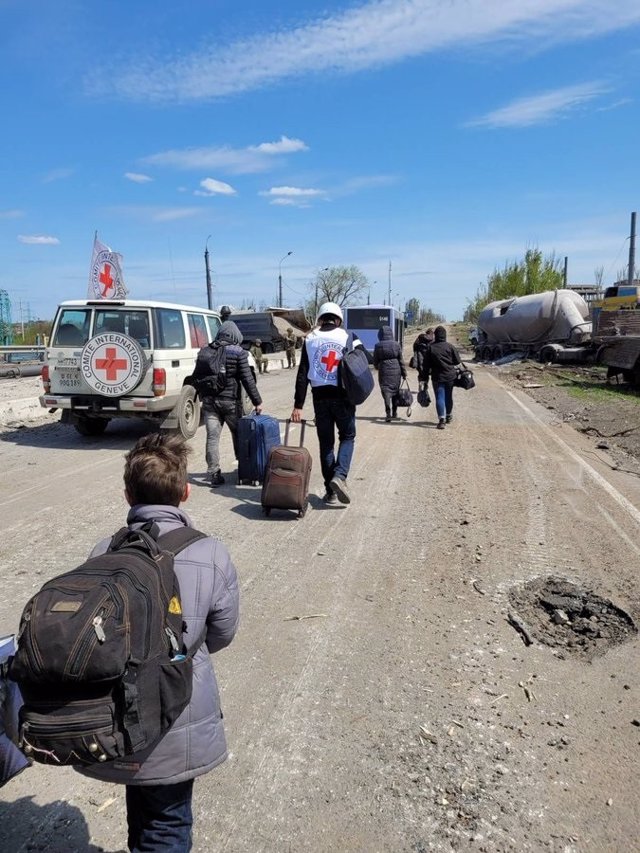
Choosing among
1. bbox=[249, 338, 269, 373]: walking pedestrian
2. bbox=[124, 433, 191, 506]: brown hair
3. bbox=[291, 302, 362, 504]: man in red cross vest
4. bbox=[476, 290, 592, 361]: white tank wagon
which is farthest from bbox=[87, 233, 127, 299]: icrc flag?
bbox=[476, 290, 592, 361]: white tank wagon

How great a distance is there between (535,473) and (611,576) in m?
3.28

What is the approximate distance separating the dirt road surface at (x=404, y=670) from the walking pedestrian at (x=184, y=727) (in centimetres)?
53

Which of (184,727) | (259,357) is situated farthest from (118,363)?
(259,357)

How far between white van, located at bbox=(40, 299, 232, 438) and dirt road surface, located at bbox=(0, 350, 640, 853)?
2.16 m

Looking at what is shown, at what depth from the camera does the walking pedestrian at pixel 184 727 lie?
1.74 meters

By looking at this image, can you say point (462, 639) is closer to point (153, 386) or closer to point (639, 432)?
point (153, 386)

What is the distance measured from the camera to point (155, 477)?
206cm

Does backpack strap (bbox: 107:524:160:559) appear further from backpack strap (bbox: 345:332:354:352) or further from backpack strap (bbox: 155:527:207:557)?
backpack strap (bbox: 345:332:354:352)

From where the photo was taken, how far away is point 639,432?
1083 cm

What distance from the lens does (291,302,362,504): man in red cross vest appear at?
244 inches

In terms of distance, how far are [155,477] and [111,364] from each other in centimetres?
736

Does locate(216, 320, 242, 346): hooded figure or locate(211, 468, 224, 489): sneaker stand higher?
locate(216, 320, 242, 346): hooded figure

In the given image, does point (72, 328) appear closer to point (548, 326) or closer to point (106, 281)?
point (106, 281)

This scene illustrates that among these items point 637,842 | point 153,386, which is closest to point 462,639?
point 637,842
